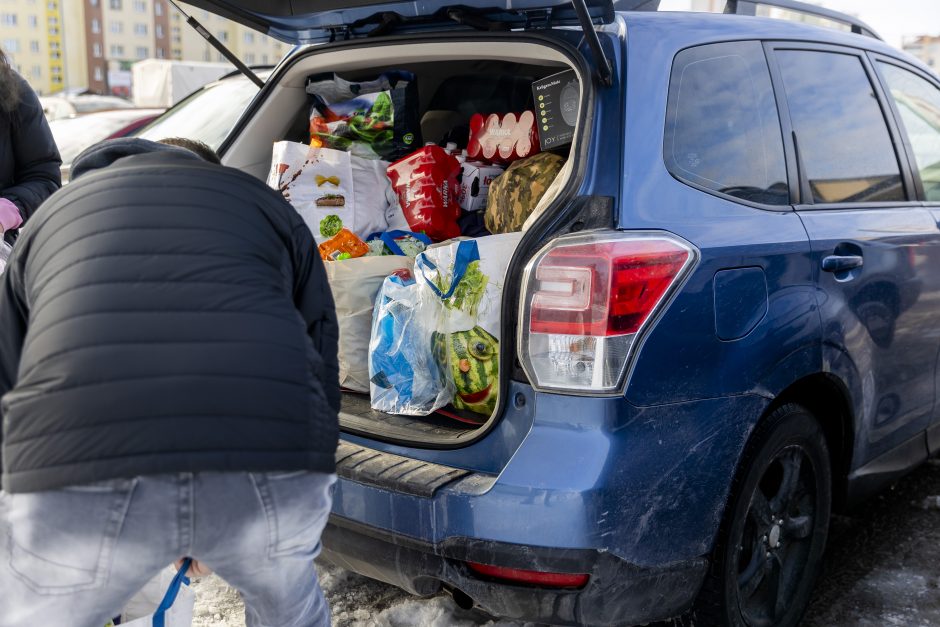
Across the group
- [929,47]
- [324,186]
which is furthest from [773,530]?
[929,47]

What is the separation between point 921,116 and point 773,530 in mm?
1744

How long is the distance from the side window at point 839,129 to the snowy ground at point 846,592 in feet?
4.18

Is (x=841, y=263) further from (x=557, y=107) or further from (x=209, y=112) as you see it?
(x=209, y=112)

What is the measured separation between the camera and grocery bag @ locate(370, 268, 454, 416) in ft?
8.84

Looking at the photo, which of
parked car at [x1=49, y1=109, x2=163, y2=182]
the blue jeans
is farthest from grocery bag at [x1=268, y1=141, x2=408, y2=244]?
parked car at [x1=49, y1=109, x2=163, y2=182]

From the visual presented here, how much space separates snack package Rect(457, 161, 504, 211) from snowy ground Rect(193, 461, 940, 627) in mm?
1387

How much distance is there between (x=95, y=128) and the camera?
9078 mm

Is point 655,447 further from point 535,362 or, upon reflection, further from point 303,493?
point 303,493

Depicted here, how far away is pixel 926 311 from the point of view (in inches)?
120

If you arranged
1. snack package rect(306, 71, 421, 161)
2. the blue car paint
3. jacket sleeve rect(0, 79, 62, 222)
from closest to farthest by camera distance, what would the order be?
1. the blue car paint
2. jacket sleeve rect(0, 79, 62, 222)
3. snack package rect(306, 71, 421, 161)

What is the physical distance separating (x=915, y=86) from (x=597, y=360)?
2136mm

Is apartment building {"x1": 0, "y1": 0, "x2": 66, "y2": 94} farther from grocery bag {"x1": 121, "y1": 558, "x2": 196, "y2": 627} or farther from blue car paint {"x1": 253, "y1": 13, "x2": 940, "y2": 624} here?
grocery bag {"x1": 121, "y1": 558, "x2": 196, "y2": 627}

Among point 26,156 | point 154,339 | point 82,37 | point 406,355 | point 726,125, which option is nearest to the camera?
point 154,339

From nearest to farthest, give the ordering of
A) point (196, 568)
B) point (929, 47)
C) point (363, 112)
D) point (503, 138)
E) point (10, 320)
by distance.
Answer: point (10, 320) < point (196, 568) < point (503, 138) < point (363, 112) < point (929, 47)
